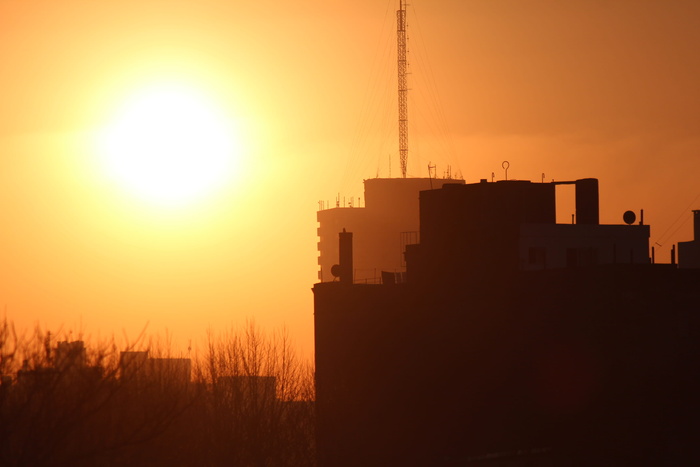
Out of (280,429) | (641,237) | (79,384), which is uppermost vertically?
(641,237)

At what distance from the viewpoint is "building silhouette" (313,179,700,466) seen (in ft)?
189

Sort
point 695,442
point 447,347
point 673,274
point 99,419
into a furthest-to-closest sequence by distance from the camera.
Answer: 1. point 447,347
2. point 673,274
3. point 695,442
4. point 99,419

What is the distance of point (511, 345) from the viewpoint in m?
66.4

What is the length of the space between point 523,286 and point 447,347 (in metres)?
6.22

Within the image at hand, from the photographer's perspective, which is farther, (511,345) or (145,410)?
(511,345)

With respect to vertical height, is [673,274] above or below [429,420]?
above

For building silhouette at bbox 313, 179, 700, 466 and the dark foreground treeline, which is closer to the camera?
the dark foreground treeline

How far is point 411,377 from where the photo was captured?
2832 inches

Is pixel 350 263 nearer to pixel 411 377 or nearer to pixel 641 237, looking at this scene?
pixel 411 377

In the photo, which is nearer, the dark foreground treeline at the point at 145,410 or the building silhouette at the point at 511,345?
the dark foreground treeline at the point at 145,410

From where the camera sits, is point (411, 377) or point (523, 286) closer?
point (523, 286)

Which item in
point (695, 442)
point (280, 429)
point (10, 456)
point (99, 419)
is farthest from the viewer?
point (280, 429)

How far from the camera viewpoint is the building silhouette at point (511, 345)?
57719 mm

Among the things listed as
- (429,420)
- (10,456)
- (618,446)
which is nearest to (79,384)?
(10,456)
